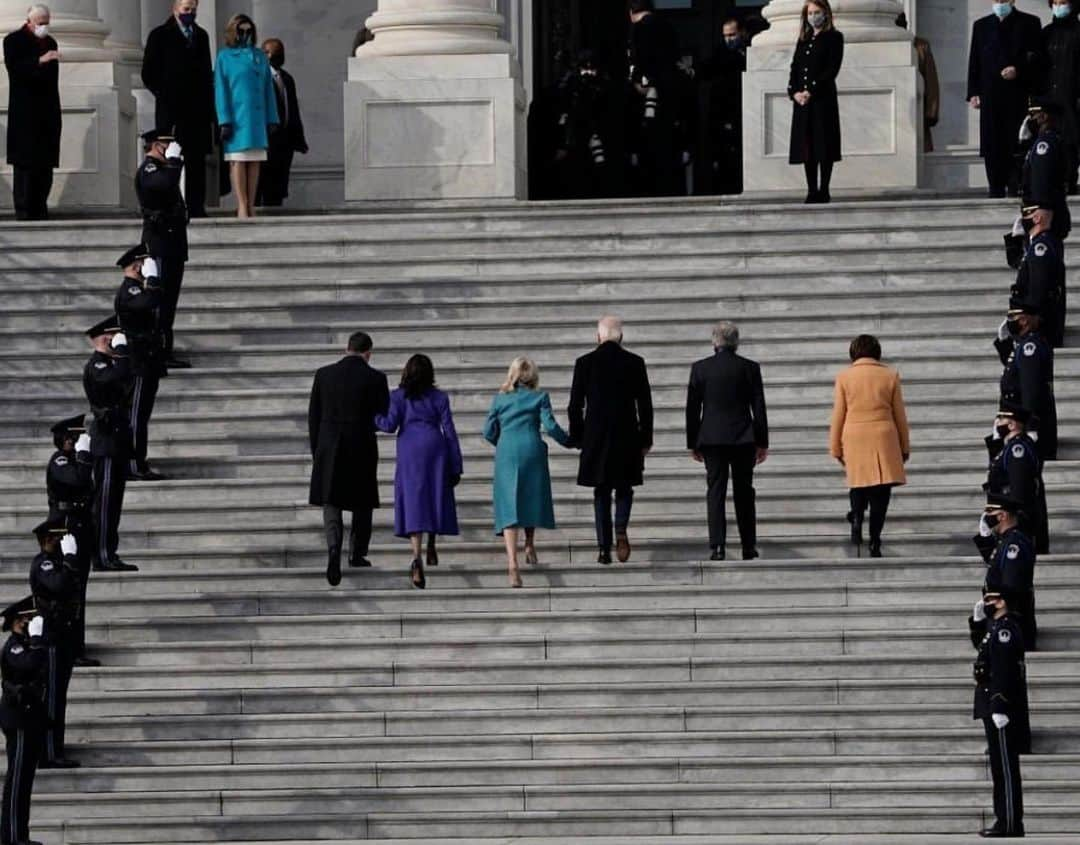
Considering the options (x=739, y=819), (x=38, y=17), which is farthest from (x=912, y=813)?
(x=38, y=17)

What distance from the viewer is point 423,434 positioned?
20688mm

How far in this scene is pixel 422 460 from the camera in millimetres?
20578

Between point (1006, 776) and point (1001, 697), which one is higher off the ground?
point (1001, 697)

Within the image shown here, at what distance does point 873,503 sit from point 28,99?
933 cm

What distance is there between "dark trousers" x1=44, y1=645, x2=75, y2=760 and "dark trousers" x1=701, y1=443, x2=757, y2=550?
13.0ft

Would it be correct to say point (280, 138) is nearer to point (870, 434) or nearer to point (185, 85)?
point (185, 85)

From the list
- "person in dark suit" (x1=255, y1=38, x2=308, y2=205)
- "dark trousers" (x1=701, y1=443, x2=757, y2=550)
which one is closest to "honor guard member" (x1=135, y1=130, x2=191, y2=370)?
"dark trousers" (x1=701, y1=443, x2=757, y2=550)

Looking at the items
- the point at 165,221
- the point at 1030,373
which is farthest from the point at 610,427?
the point at 165,221

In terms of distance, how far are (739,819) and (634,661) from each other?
159 cm

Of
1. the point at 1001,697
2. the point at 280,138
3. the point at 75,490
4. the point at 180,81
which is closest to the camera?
the point at 1001,697

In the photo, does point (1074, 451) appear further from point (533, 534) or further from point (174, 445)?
point (174, 445)

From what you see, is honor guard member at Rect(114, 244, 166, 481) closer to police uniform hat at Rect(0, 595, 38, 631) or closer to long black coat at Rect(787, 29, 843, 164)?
police uniform hat at Rect(0, 595, 38, 631)

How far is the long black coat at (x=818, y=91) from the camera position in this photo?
26.0 m

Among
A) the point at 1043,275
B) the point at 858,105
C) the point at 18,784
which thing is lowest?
the point at 18,784
